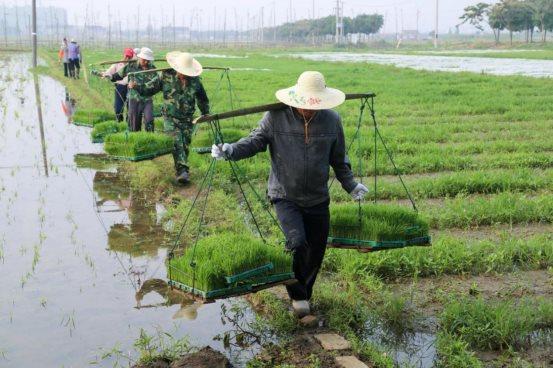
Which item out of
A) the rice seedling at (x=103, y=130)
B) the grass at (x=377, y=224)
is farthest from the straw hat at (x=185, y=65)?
the grass at (x=377, y=224)

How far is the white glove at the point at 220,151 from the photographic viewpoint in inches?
173

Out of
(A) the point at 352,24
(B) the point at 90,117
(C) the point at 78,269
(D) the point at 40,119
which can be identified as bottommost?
(C) the point at 78,269

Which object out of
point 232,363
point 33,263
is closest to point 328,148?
point 232,363

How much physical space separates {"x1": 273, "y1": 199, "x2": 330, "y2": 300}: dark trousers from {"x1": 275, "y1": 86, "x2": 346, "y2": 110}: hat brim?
65 centimetres

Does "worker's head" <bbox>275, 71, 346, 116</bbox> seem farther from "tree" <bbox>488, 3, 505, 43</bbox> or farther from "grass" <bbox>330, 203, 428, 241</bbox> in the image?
"tree" <bbox>488, 3, 505, 43</bbox>

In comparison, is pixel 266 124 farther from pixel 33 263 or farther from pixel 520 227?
pixel 520 227

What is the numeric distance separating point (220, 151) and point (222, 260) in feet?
2.22

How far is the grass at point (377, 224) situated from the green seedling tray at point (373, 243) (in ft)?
0.12

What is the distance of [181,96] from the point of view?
864 cm

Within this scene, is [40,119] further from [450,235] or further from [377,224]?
[377,224]

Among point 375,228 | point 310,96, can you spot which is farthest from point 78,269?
point 310,96

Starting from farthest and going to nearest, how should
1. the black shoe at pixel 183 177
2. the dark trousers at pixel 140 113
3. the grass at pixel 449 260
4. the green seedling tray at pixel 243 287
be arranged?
the dark trousers at pixel 140 113, the black shoe at pixel 183 177, the grass at pixel 449 260, the green seedling tray at pixel 243 287

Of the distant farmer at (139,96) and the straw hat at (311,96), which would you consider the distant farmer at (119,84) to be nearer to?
the distant farmer at (139,96)

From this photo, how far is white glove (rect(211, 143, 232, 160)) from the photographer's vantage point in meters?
4.39
